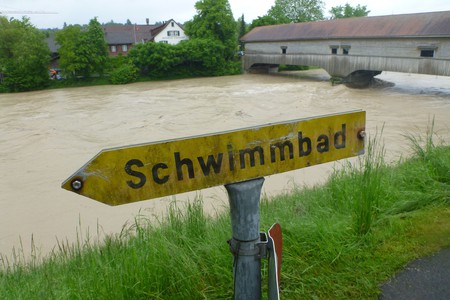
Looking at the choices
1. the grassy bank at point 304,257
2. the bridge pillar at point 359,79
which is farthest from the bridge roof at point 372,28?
the grassy bank at point 304,257

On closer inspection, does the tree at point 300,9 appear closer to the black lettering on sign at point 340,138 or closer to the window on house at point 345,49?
the window on house at point 345,49

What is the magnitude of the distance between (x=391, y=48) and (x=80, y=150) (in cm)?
1711

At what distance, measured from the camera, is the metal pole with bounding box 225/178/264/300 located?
1.50 metres

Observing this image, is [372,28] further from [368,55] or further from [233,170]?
[233,170]

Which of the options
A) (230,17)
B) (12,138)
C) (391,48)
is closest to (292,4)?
(230,17)

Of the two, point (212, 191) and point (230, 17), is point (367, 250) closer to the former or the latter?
point (212, 191)

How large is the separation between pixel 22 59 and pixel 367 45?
2618cm

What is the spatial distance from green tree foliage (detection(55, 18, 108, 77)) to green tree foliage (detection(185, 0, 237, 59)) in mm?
9781

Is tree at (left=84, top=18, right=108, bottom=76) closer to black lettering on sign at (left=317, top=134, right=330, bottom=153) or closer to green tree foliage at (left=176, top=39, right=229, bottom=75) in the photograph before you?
green tree foliage at (left=176, top=39, right=229, bottom=75)

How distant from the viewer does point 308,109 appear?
1830 centimetres

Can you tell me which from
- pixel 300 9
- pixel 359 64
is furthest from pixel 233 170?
pixel 300 9

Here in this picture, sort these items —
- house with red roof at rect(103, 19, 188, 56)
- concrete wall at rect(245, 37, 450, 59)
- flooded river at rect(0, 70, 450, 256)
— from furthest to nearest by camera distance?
1. house with red roof at rect(103, 19, 188, 56)
2. concrete wall at rect(245, 37, 450, 59)
3. flooded river at rect(0, 70, 450, 256)

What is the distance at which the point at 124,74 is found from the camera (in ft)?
104

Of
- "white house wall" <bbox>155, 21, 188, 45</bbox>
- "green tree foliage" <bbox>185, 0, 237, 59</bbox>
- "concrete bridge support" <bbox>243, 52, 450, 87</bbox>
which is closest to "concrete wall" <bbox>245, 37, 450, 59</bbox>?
"concrete bridge support" <bbox>243, 52, 450, 87</bbox>
